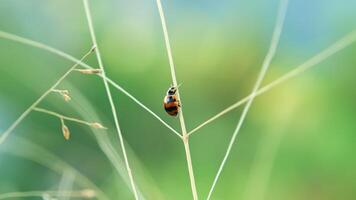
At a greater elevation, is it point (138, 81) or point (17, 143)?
point (138, 81)

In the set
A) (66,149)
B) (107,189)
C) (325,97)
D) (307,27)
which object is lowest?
(107,189)

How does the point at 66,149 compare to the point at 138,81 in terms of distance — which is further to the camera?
the point at 138,81

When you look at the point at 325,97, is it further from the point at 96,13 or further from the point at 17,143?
the point at 17,143

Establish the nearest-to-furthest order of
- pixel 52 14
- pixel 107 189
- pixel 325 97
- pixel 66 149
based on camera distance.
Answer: pixel 107 189 < pixel 66 149 < pixel 325 97 < pixel 52 14

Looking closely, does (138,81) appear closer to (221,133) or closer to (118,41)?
(118,41)

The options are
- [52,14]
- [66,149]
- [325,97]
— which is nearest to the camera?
[66,149]

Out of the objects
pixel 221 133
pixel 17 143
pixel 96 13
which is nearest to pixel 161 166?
pixel 221 133
